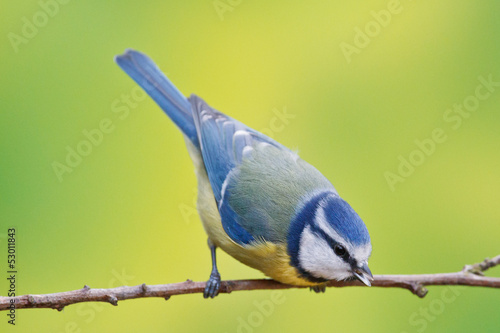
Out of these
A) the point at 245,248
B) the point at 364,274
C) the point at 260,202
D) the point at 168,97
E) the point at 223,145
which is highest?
the point at 168,97

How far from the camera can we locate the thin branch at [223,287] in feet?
6.62

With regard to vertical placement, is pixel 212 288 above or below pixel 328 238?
below

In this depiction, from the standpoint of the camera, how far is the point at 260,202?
2586 mm

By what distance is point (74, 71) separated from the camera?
3.04 m

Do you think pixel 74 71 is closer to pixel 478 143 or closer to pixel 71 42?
pixel 71 42

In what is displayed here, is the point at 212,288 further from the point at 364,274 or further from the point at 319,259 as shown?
the point at 364,274

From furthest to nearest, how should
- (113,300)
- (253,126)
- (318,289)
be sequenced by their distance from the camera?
(253,126), (318,289), (113,300)

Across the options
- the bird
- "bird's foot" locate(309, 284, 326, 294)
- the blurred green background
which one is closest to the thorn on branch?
the bird

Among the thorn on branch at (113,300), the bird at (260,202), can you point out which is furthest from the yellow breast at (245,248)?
the thorn on branch at (113,300)

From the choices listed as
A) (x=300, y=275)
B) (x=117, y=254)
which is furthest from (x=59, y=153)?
(x=300, y=275)

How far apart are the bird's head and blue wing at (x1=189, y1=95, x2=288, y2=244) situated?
0.29 meters

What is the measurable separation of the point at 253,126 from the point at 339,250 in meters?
1.03

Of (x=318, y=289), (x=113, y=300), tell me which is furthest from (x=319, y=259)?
(x=113, y=300)

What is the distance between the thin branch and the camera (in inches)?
79.4
